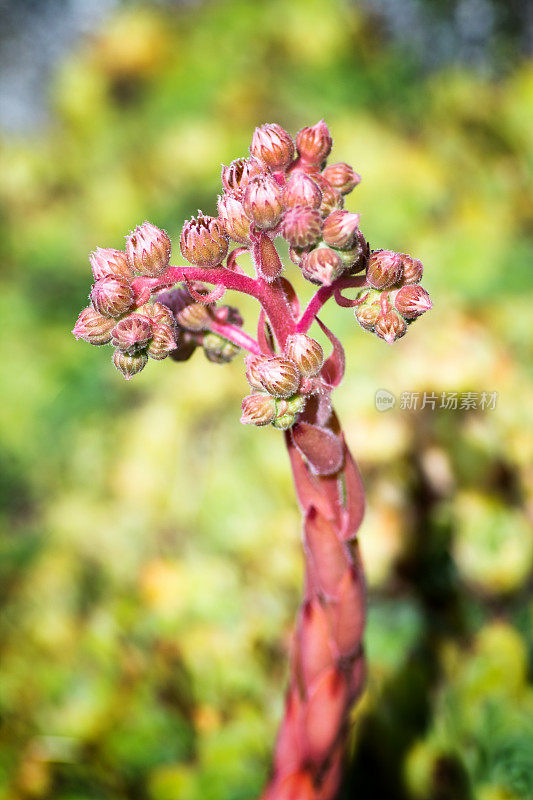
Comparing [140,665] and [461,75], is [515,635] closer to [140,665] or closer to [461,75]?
[140,665]

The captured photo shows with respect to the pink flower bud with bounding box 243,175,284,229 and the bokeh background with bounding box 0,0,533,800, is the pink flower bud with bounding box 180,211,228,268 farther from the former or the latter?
the bokeh background with bounding box 0,0,533,800

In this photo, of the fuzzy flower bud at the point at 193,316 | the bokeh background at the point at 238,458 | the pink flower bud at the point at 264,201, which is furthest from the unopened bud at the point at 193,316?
the bokeh background at the point at 238,458

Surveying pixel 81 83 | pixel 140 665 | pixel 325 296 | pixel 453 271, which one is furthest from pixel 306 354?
pixel 81 83

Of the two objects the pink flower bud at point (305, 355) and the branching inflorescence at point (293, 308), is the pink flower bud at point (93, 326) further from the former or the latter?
the pink flower bud at point (305, 355)

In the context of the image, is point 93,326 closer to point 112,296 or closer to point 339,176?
point 112,296

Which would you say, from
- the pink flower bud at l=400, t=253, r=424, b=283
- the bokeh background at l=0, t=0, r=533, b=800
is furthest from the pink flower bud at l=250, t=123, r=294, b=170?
the bokeh background at l=0, t=0, r=533, b=800

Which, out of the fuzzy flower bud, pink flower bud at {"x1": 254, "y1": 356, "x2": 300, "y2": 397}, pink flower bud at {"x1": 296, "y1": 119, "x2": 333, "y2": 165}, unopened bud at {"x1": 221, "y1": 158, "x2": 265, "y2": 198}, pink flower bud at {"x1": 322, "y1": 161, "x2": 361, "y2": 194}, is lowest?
pink flower bud at {"x1": 254, "y1": 356, "x2": 300, "y2": 397}
